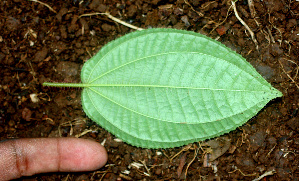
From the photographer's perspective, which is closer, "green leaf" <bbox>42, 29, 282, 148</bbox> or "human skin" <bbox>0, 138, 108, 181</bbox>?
"green leaf" <bbox>42, 29, 282, 148</bbox>

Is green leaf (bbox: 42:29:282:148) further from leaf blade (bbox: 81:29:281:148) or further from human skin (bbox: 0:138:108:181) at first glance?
human skin (bbox: 0:138:108:181)

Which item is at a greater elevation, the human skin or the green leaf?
the green leaf

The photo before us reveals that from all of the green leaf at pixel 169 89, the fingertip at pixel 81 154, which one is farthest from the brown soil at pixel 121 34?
the green leaf at pixel 169 89

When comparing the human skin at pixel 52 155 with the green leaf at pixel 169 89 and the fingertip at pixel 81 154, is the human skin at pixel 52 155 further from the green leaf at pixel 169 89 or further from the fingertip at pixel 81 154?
the green leaf at pixel 169 89

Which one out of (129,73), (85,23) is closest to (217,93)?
(129,73)

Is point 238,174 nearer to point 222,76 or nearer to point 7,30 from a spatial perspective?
point 222,76

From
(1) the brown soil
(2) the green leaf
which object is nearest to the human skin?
(1) the brown soil
